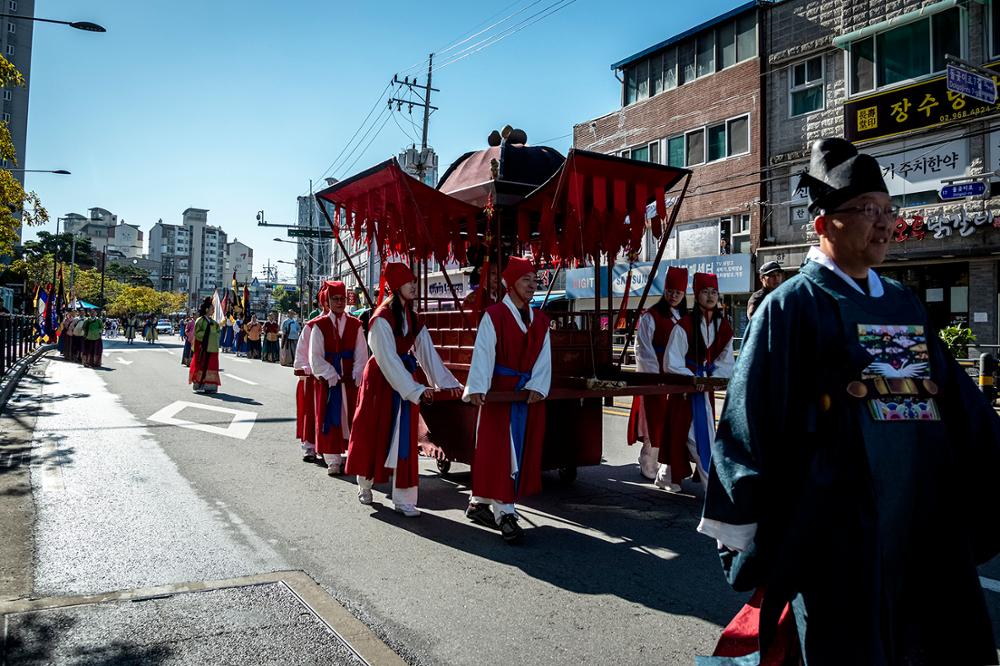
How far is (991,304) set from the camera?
1570 centimetres

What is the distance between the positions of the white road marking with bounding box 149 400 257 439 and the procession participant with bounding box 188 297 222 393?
5.79 ft

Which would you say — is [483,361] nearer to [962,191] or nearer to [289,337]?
[962,191]

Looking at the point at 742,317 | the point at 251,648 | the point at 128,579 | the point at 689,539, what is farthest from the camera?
the point at 742,317

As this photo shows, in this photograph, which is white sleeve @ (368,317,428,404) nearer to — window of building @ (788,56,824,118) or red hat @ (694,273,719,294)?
red hat @ (694,273,719,294)

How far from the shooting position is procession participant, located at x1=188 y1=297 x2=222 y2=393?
48.2ft

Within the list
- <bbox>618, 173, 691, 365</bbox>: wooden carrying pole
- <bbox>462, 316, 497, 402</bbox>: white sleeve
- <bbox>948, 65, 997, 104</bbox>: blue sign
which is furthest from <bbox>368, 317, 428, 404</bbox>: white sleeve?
<bbox>948, 65, 997, 104</bbox>: blue sign

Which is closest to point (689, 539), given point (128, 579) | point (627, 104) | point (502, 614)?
point (502, 614)

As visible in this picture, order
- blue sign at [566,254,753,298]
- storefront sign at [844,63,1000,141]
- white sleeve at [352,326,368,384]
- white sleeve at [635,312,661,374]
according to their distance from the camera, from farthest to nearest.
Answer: blue sign at [566,254,753,298] → storefront sign at [844,63,1000,141] → white sleeve at [352,326,368,384] → white sleeve at [635,312,661,374]

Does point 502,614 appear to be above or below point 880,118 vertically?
below

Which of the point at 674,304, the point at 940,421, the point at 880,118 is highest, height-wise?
the point at 880,118

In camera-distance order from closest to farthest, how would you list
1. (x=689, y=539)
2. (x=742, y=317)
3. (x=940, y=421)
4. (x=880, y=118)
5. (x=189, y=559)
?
(x=940, y=421)
(x=189, y=559)
(x=689, y=539)
(x=880, y=118)
(x=742, y=317)

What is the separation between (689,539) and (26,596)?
12.9 feet

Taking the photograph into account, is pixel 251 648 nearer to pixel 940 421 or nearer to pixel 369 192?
pixel 940 421

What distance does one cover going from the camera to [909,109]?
54.7ft
